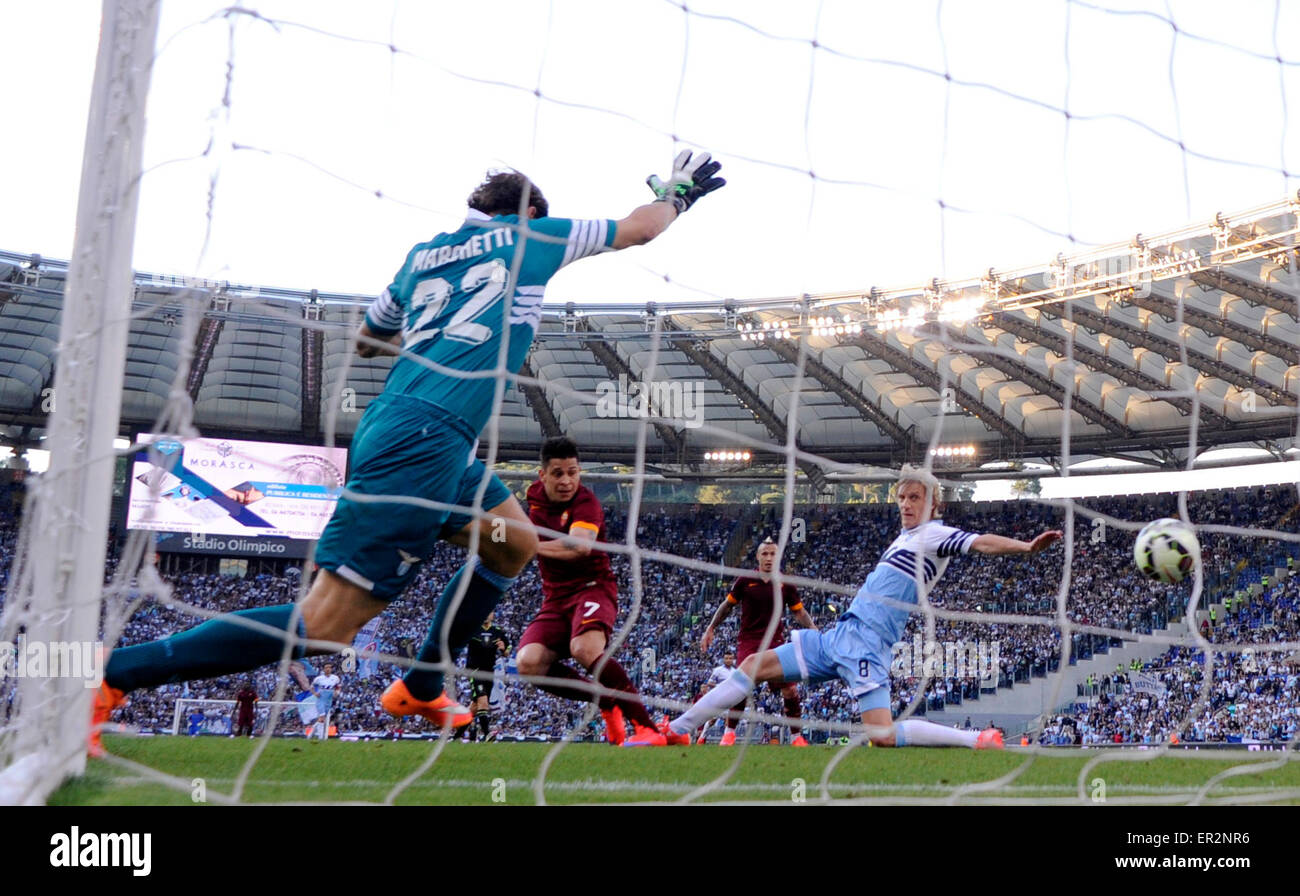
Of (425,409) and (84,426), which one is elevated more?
(425,409)

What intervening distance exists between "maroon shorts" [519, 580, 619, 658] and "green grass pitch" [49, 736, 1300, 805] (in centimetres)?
71

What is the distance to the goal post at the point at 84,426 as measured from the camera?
2.82 m

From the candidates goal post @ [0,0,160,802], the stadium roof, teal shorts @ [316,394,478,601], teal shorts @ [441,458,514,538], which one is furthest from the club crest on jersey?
the stadium roof

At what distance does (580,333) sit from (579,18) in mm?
19401

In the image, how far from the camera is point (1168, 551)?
16.8ft

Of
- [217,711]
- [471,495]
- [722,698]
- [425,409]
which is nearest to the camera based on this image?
[425,409]

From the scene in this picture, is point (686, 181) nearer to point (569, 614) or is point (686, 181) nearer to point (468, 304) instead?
point (468, 304)

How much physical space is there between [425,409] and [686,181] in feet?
3.76

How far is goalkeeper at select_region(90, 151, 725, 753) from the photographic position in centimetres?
350

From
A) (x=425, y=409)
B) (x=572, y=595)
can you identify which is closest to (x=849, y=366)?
(x=572, y=595)

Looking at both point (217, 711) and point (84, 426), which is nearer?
point (84, 426)
